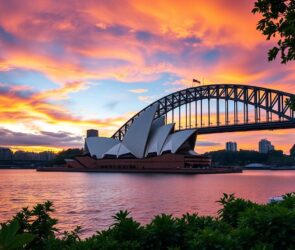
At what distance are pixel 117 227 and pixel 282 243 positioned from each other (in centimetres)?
217

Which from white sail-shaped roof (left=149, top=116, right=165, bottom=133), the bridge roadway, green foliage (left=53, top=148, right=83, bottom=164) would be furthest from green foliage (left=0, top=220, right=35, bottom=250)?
green foliage (left=53, top=148, right=83, bottom=164)

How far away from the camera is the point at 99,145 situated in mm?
141750

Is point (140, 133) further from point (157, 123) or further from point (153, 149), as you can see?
point (153, 149)

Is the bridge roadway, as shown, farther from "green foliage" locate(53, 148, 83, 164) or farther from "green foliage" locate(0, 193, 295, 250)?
"green foliage" locate(0, 193, 295, 250)

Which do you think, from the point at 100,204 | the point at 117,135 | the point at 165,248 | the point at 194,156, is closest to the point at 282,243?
the point at 165,248

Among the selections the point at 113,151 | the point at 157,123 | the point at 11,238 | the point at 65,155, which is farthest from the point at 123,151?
the point at 11,238

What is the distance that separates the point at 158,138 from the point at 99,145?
Answer: 3001cm

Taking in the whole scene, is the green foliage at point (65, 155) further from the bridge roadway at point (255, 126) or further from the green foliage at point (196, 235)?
the green foliage at point (196, 235)

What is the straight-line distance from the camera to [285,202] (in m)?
6.45

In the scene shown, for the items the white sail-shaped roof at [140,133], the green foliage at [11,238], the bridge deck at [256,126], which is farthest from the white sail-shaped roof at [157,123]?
the green foliage at [11,238]

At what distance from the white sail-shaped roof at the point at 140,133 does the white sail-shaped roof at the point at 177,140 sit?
715 cm

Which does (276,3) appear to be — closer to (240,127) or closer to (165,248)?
(165,248)

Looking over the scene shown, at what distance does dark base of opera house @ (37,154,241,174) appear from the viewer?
116 metres

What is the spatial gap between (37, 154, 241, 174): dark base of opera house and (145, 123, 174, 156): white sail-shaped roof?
243 centimetres
